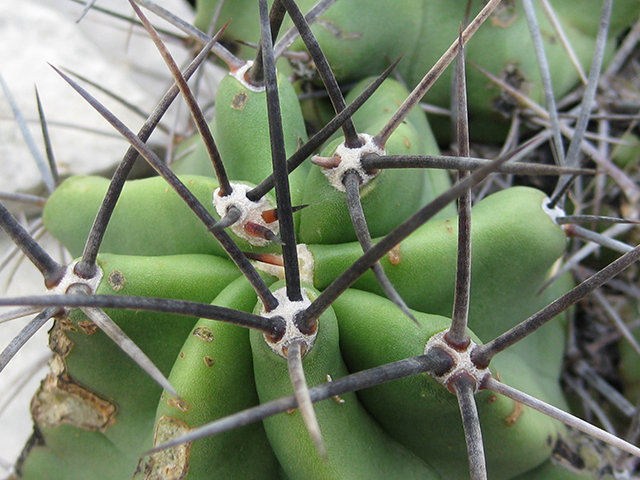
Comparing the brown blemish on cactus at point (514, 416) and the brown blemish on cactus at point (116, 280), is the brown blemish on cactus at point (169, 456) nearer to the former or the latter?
the brown blemish on cactus at point (116, 280)

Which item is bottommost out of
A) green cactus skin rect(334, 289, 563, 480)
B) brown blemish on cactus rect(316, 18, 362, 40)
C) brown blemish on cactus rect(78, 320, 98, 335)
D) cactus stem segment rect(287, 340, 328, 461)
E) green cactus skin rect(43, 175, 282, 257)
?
cactus stem segment rect(287, 340, 328, 461)

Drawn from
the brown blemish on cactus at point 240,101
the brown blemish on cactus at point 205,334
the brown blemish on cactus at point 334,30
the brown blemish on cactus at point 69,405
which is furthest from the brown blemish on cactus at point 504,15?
the brown blemish on cactus at point 69,405

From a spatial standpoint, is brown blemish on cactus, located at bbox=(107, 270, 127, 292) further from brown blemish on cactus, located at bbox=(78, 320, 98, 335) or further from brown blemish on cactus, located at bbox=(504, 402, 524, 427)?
brown blemish on cactus, located at bbox=(504, 402, 524, 427)

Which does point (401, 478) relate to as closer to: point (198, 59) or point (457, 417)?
point (457, 417)

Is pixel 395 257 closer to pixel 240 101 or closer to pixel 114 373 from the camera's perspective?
pixel 240 101

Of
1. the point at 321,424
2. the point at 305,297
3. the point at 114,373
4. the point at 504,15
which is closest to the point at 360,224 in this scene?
the point at 305,297

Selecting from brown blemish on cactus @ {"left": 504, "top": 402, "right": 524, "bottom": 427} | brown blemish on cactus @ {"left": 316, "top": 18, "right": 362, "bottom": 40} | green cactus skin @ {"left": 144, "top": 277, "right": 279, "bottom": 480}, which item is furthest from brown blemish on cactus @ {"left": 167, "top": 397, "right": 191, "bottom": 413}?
brown blemish on cactus @ {"left": 316, "top": 18, "right": 362, "bottom": 40}
